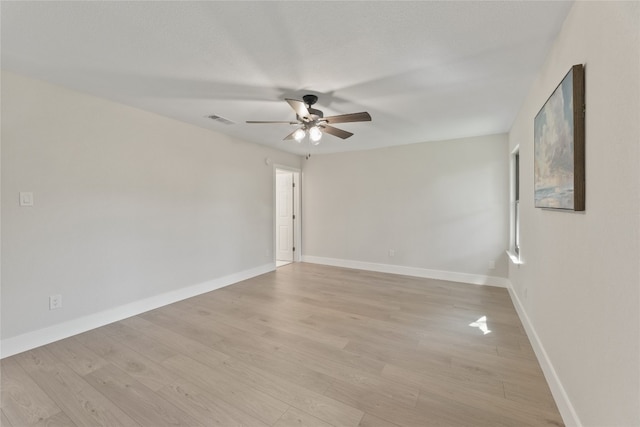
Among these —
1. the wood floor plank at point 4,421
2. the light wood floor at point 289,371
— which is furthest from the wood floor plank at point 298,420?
the wood floor plank at point 4,421

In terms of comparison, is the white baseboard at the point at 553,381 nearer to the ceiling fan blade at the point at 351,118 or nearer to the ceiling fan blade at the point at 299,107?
the ceiling fan blade at the point at 351,118

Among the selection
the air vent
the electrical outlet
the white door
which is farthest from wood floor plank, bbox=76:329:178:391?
the white door

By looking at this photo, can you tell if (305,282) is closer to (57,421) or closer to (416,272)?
(416,272)

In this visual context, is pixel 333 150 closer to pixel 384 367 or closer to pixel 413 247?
pixel 413 247

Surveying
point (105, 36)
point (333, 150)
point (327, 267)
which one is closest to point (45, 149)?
point (105, 36)

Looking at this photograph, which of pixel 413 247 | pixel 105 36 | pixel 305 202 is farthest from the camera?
pixel 305 202

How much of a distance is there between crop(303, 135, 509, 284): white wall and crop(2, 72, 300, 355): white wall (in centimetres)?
203

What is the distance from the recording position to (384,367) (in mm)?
2109

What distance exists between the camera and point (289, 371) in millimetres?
2066

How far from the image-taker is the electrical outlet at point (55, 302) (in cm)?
251

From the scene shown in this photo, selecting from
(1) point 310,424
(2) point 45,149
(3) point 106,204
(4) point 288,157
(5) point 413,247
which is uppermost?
(4) point 288,157

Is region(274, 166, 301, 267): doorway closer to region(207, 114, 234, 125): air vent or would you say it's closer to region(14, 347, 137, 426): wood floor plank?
region(207, 114, 234, 125): air vent

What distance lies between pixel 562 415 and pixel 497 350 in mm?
746

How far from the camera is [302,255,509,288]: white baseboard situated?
13.8ft
